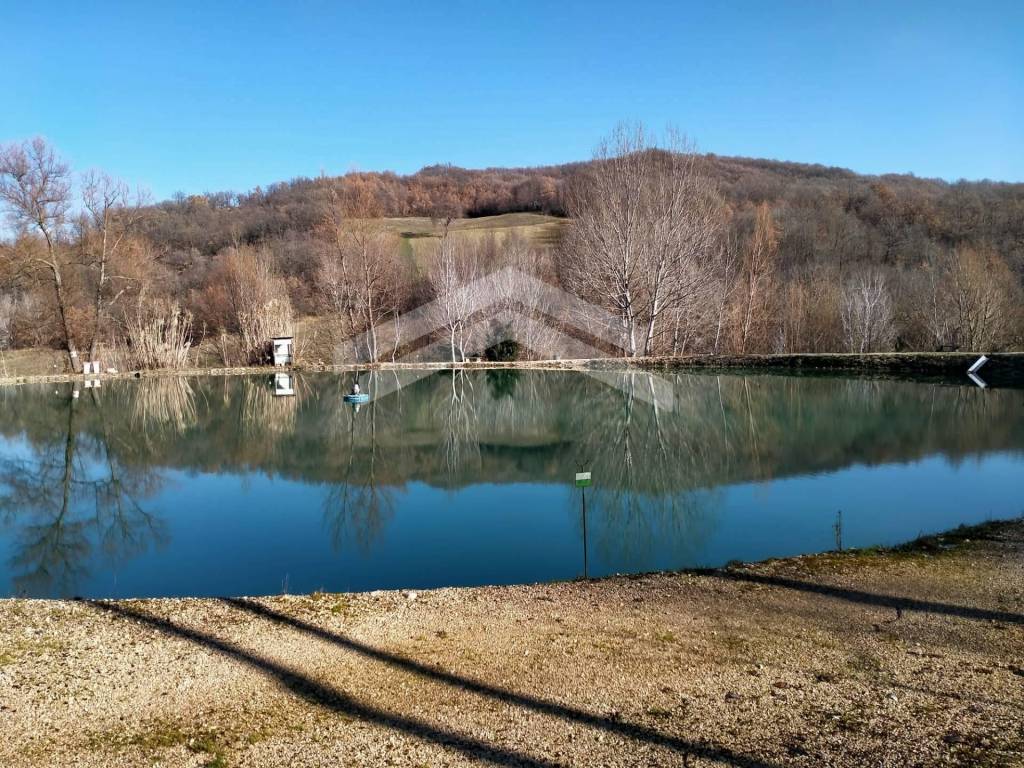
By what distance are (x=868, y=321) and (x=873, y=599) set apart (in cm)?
2423

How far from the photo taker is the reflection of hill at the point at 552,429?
10992 mm

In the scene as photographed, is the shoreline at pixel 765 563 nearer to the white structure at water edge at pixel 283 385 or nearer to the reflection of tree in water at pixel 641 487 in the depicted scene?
the reflection of tree in water at pixel 641 487

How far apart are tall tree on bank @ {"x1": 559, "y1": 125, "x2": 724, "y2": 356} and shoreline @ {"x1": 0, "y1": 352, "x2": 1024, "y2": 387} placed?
230 centimetres

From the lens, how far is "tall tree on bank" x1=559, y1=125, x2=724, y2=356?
26328mm

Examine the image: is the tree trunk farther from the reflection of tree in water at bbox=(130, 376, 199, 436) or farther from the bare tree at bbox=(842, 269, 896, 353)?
the bare tree at bbox=(842, 269, 896, 353)

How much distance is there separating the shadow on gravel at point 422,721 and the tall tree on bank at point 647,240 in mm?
23256

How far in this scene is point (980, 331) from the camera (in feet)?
82.5

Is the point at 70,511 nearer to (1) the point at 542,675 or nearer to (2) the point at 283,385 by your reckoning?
(1) the point at 542,675

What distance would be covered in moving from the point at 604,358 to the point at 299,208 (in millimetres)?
38408

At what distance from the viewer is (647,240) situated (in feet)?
86.8

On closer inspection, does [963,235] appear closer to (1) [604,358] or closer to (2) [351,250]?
(1) [604,358]

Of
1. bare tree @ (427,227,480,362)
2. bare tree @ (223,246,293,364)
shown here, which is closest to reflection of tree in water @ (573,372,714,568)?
bare tree @ (427,227,480,362)

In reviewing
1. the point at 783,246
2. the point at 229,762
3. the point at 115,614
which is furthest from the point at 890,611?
the point at 783,246

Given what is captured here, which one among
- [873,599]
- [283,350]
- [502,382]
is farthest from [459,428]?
[283,350]
